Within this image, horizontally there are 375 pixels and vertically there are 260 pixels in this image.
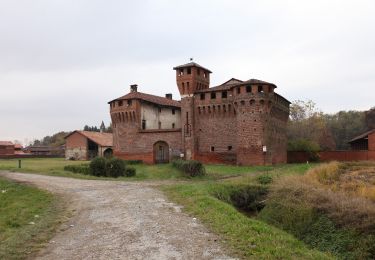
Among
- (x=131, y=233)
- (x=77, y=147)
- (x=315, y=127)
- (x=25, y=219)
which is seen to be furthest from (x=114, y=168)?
(x=315, y=127)

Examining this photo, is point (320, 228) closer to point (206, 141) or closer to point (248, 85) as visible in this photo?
point (248, 85)

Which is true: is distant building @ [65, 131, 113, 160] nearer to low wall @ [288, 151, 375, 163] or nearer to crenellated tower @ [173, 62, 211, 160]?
crenellated tower @ [173, 62, 211, 160]

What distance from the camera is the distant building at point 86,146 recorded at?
57.9 meters

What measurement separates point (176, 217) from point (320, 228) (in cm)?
401

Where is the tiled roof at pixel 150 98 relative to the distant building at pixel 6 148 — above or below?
above

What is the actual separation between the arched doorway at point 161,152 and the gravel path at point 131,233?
2685 centimetres

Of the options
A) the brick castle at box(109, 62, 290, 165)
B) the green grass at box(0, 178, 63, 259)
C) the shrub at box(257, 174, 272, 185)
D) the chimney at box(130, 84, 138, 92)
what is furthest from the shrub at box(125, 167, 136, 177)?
the chimney at box(130, 84, 138, 92)

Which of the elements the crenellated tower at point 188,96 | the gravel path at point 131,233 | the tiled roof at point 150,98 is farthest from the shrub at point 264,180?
the tiled roof at point 150,98

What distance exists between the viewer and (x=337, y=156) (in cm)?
4616

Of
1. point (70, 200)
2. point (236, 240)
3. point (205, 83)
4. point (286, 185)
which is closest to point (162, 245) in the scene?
point (236, 240)

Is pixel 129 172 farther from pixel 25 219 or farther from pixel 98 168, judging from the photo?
pixel 25 219

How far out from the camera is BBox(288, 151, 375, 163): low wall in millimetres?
44281

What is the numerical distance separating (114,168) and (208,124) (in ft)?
46.6

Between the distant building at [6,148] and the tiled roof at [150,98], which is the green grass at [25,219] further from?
the distant building at [6,148]
